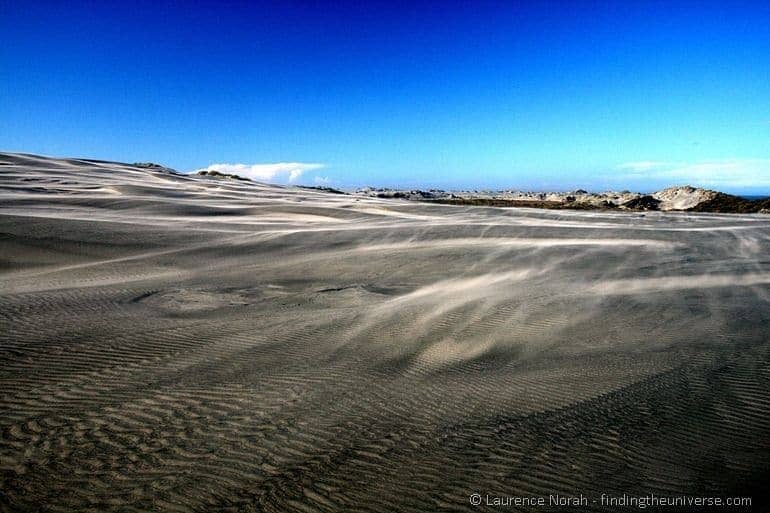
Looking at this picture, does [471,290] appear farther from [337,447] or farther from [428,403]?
[337,447]

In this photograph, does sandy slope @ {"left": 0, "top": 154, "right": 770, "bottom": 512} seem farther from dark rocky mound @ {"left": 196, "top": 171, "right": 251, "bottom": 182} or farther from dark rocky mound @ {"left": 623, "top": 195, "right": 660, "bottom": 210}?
dark rocky mound @ {"left": 196, "top": 171, "right": 251, "bottom": 182}

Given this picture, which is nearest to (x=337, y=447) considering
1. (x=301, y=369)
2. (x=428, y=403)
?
(x=428, y=403)

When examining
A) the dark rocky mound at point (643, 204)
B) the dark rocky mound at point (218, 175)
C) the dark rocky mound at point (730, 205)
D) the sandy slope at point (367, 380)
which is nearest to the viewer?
the sandy slope at point (367, 380)

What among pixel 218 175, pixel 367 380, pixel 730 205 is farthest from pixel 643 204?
pixel 218 175

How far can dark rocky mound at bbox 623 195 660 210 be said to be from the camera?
26469 millimetres

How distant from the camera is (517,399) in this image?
11.6 ft

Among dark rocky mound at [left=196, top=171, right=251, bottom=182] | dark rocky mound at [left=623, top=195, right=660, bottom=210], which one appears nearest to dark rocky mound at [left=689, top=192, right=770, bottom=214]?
dark rocky mound at [left=623, top=195, right=660, bottom=210]

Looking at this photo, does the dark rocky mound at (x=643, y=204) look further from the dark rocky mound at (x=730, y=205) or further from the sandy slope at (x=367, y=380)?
the sandy slope at (x=367, y=380)

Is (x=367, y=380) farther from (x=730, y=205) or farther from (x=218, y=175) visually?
(x=218, y=175)

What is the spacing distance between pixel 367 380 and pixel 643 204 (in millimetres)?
28333

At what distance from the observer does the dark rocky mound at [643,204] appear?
26.5 metres

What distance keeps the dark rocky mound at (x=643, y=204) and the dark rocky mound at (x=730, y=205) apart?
2088 mm

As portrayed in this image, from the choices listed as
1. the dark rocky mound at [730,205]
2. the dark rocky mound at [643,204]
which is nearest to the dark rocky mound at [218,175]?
the dark rocky mound at [643,204]

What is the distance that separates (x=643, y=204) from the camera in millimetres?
26797
